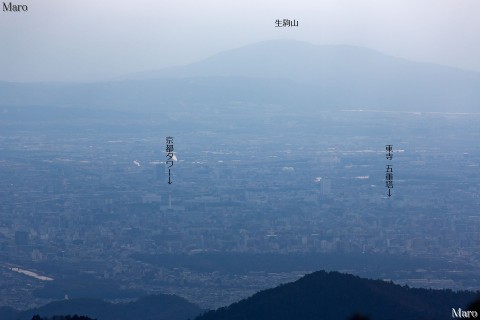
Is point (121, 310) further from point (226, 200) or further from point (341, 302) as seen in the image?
point (226, 200)

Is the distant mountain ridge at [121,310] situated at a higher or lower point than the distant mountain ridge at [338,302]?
lower

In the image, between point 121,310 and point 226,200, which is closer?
point 121,310

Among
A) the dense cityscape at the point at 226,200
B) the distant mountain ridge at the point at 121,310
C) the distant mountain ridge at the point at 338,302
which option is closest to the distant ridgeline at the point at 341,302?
the distant mountain ridge at the point at 338,302

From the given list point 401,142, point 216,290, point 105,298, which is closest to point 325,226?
point 216,290

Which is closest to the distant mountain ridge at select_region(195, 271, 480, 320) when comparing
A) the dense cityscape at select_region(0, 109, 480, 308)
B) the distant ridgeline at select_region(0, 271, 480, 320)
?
the distant ridgeline at select_region(0, 271, 480, 320)

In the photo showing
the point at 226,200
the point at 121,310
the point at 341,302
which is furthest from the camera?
the point at 226,200

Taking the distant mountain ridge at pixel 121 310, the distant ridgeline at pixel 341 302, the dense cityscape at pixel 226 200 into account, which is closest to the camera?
the distant ridgeline at pixel 341 302

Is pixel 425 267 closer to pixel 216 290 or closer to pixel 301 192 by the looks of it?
pixel 216 290

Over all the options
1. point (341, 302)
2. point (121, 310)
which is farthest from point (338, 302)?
point (121, 310)

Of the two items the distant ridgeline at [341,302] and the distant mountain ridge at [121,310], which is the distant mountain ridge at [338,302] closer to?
the distant ridgeline at [341,302]

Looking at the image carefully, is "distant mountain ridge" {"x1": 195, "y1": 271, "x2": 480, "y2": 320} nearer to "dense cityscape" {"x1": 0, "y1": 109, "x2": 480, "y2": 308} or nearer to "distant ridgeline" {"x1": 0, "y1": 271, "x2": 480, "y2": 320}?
"distant ridgeline" {"x1": 0, "y1": 271, "x2": 480, "y2": 320}
